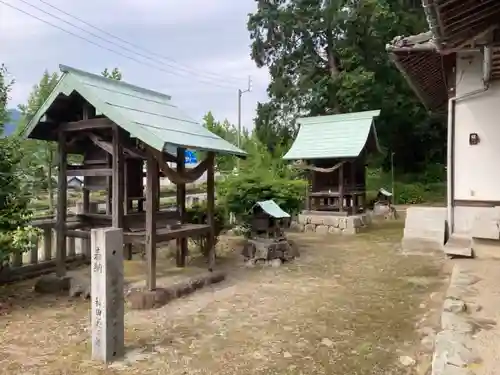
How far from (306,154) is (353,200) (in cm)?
238

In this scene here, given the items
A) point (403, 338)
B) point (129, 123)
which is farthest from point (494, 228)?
point (129, 123)

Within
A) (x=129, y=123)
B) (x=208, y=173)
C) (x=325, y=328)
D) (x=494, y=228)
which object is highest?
(x=129, y=123)

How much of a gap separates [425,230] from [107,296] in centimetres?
715

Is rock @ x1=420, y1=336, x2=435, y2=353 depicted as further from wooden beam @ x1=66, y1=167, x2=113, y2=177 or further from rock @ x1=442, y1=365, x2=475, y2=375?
wooden beam @ x1=66, y1=167, x2=113, y2=177

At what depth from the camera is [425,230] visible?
30.7ft

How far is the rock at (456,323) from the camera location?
→ 13.7 feet

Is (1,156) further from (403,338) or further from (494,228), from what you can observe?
(494,228)

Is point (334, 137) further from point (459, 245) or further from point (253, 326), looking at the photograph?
point (253, 326)

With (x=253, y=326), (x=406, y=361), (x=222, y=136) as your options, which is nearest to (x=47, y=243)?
(x=253, y=326)

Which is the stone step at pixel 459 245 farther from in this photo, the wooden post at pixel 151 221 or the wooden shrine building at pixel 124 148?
the wooden post at pixel 151 221

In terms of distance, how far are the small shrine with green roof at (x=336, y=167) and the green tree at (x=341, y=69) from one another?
7.54m

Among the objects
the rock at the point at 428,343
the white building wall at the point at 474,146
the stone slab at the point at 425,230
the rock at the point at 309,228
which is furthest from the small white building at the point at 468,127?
the rock at the point at 309,228

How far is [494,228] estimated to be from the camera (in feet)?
24.4

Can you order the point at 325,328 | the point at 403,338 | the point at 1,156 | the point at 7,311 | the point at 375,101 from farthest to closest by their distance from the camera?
the point at 375,101, the point at 1,156, the point at 7,311, the point at 325,328, the point at 403,338
